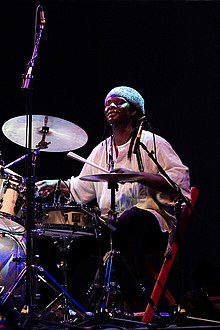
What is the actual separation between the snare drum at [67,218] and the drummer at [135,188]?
145 millimetres

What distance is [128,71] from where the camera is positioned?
4797 millimetres

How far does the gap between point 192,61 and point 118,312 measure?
2.34 m

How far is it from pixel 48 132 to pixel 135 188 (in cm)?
66

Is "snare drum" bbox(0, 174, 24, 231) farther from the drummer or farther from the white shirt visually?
the white shirt

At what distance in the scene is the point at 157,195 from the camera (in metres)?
3.54

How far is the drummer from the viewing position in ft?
10.9

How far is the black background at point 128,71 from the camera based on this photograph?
14.9 feet

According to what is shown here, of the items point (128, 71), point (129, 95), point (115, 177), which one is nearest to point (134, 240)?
point (115, 177)

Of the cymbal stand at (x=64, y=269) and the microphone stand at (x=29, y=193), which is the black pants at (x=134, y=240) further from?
the microphone stand at (x=29, y=193)

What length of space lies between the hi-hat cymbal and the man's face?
343mm

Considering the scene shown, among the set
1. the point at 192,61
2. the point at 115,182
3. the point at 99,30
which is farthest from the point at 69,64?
the point at 115,182

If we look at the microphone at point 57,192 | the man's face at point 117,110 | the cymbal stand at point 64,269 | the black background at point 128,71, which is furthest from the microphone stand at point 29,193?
the black background at point 128,71

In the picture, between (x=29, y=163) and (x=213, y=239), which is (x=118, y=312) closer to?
(x=29, y=163)

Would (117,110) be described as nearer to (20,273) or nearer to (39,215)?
(39,215)
